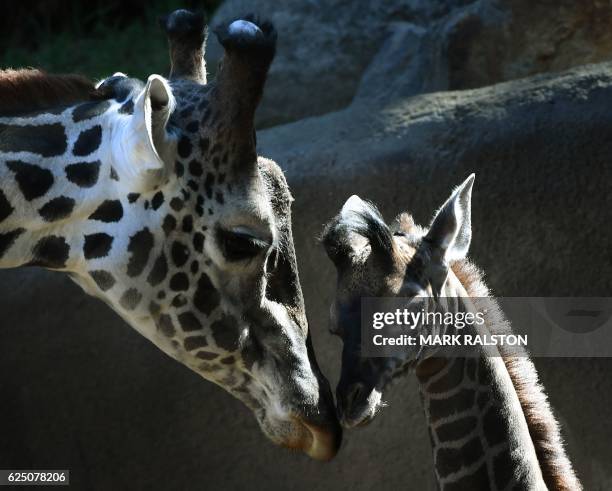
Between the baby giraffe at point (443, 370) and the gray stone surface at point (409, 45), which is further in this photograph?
the gray stone surface at point (409, 45)

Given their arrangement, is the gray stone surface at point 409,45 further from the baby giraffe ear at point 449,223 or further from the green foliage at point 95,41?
the baby giraffe ear at point 449,223

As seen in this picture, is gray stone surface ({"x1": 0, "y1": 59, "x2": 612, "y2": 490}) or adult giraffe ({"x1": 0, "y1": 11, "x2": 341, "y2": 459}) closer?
adult giraffe ({"x1": 0, "y1": 11, "x2": 341, "y2": 459})

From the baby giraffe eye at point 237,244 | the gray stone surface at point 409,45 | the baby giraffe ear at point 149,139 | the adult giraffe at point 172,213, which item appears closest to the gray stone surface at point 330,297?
the gray stone surface at point 409,45

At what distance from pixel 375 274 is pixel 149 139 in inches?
40.2

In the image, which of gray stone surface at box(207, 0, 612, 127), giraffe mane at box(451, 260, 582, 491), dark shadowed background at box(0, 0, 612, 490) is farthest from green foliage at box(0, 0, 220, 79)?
giraffe mane at box(451, 260, 582, 491)

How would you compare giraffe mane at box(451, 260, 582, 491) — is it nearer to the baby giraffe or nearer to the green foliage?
the baby giraffe

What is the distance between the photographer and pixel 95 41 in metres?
9.37

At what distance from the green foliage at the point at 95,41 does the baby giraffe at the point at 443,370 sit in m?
4.51

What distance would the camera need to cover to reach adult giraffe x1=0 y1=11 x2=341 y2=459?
12.1 feet

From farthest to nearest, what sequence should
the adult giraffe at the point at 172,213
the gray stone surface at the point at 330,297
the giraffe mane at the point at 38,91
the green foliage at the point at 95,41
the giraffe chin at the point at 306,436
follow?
the green foliage at the point at 95,41, the gray stone surface at the point at 330,297, the giraffe chin at the point at 306,436, the giraffe mane at the point at 38,91, the adult giraffe at the point at 172,213

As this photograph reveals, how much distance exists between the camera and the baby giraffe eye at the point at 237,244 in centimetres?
374

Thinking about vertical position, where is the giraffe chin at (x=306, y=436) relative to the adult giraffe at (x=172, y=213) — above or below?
below

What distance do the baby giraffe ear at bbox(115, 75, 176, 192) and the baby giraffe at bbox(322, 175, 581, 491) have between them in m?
0.77

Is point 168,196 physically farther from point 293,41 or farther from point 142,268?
point 293,41
